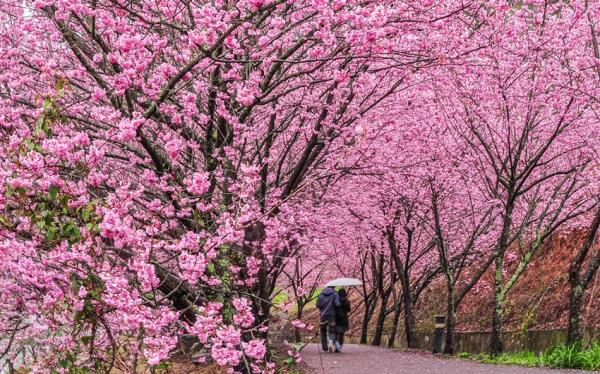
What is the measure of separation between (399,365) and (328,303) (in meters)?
3.19

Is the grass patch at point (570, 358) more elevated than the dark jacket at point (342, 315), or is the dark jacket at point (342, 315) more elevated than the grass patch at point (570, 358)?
the dark jacket at point (342, 315)

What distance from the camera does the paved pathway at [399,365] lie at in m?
11.1

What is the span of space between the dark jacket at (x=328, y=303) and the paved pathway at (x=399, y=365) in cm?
94

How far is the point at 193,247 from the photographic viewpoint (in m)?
4.80

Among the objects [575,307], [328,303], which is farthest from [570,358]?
[328,303]

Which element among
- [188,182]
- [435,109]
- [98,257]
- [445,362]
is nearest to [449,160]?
[435,109]

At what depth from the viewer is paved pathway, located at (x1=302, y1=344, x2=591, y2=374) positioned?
1109 cm

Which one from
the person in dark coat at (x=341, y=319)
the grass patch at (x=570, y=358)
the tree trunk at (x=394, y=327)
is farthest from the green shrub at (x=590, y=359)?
the tree trunk at (x=394, y=327)

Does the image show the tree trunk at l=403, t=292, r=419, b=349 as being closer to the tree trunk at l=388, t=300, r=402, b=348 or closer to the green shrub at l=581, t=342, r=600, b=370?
the tree trunk at l=388, t=300, r=402, b=348

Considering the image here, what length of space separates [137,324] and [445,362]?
986 cm

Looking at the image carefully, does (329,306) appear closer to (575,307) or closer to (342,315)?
(342,315)

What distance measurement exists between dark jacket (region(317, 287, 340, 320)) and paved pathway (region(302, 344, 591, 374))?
940 millimetres

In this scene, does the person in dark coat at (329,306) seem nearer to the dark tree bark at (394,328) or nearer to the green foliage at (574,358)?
the dark tree bark at (394,328)

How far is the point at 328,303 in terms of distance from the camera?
15656 millimetres
